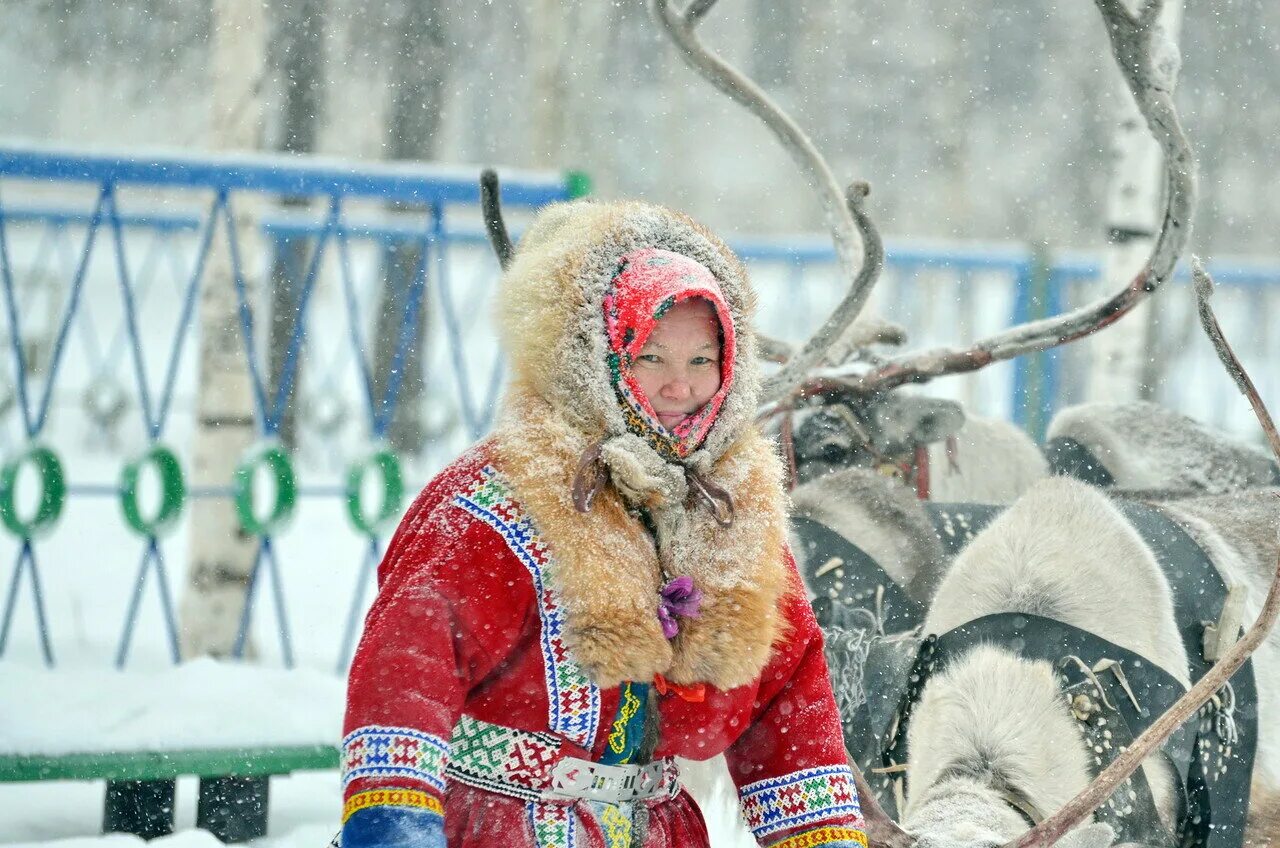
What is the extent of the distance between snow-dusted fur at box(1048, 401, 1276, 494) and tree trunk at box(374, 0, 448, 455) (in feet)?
11.1

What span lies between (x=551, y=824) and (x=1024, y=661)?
0.99 meters

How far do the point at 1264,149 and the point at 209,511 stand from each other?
15.0 metres

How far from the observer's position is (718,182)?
20250mm

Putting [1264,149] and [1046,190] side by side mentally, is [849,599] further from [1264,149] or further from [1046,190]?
[1046,190]

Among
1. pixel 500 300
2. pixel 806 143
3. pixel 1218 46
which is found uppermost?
pixel 1218 46

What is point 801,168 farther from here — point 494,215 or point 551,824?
point 551,824

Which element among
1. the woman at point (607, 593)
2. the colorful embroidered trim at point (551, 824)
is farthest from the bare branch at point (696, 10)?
the colorful embroidered trim at point (551, 824)

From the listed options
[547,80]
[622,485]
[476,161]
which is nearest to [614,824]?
[622,485]

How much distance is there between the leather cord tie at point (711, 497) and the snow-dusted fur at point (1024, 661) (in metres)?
0.59

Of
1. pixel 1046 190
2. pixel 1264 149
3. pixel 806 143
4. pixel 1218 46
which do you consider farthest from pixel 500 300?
pixel 1046 190

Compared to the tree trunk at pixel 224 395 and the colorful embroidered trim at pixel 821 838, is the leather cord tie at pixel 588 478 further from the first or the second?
the tree trunk at pixel 224 395

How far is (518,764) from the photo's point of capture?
5.17 ft

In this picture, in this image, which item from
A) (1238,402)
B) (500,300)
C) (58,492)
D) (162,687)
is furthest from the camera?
(1238,402)

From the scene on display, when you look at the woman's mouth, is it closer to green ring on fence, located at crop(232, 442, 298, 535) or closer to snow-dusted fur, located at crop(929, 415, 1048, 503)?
snow-dusted fur, located at crop(929, 415, 1048, 503)
